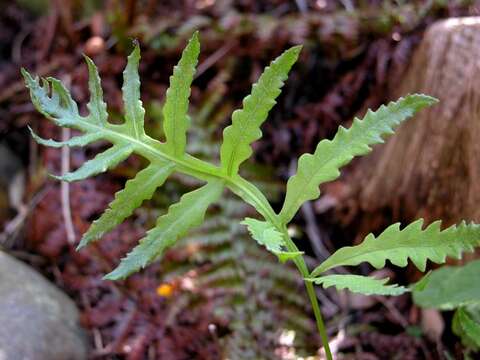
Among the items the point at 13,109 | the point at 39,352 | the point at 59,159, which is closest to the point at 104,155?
the point at 39,352

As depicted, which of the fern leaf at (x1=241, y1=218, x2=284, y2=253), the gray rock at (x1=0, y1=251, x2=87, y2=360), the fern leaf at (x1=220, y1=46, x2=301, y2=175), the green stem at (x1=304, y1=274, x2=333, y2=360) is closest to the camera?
the fern leaf at (x1=241, y1=218, x2=284, y2=253)

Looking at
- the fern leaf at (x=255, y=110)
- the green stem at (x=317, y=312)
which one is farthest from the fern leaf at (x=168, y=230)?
the green stem at (x=317, y=312)

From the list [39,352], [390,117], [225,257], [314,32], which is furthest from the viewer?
[314,32]

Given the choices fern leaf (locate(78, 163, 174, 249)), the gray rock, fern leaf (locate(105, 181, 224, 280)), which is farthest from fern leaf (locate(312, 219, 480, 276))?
the gray rock

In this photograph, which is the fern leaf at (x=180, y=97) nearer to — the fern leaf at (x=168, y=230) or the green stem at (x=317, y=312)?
the fern leaf at (x=168, y=230)

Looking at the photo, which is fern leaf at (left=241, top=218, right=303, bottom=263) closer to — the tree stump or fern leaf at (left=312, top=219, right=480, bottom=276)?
fern leaf at (left=312, top=219, right=480, bottom=276)

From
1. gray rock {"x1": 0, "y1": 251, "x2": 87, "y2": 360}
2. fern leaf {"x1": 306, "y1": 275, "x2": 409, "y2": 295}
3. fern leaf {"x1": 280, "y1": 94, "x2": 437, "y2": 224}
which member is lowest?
gray rock {"x1": 0, "y1": 251, "x2": 87, "y2": 360}

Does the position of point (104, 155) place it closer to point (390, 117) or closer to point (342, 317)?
point (390, 117)
